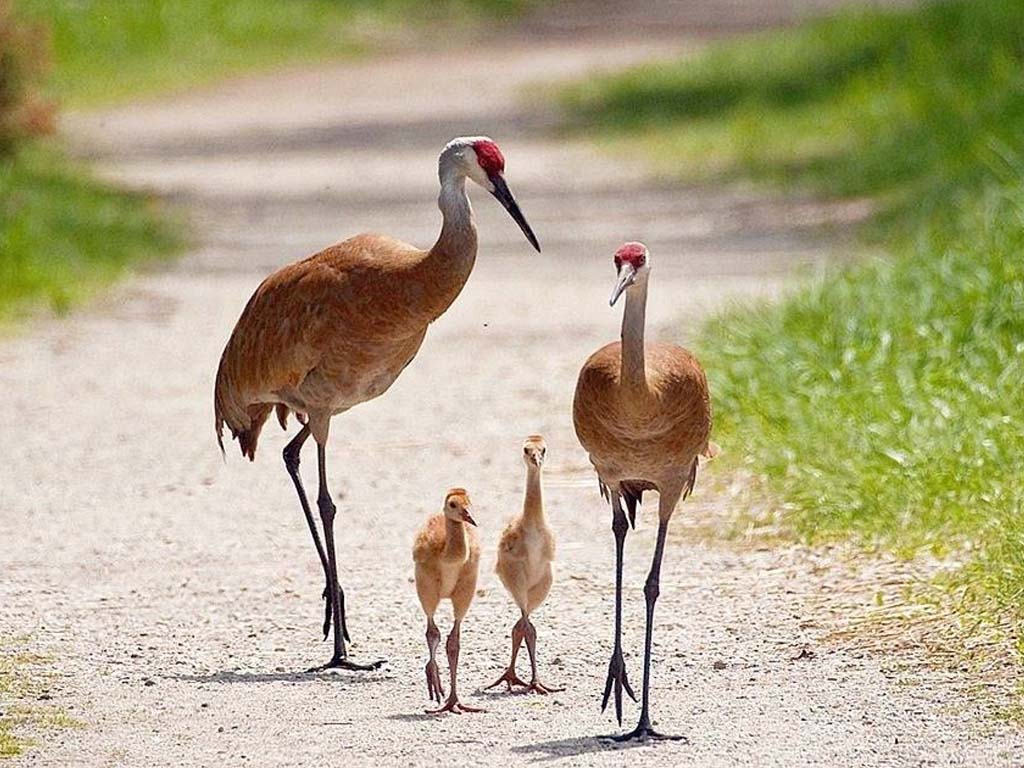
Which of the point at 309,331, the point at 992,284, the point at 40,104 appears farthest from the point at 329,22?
the point at 309,331

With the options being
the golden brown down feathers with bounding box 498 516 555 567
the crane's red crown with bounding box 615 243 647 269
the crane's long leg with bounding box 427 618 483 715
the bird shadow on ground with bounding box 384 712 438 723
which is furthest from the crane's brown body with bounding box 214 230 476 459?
the bird shadow on ground with bounding box 384 712 438 723

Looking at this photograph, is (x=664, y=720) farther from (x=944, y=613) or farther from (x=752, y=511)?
(x=752, y=511)

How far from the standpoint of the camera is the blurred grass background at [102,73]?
14234mm

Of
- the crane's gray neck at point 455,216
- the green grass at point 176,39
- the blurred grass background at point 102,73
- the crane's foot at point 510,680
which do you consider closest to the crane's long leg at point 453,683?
the crane's foot at point 510,680

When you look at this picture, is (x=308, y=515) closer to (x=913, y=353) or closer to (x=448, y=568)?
(x=448, y=568)

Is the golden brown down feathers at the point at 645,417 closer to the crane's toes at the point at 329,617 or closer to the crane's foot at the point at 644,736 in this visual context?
the crane's foot at the point at 644,736

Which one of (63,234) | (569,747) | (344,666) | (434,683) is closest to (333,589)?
(344,666)

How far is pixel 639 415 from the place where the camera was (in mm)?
6035

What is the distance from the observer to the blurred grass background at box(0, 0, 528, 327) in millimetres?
14234

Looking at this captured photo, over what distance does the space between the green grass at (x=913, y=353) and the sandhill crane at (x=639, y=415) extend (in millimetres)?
1182

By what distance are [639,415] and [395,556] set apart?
2337 millimetres

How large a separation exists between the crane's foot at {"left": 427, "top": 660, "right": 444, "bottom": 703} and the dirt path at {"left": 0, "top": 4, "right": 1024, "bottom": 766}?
0.25 ft

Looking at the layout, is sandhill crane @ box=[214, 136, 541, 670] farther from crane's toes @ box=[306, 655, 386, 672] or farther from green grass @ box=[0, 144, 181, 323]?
green grass @ box=[0, 144, 181, 323]

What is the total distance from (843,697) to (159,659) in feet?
6.81
